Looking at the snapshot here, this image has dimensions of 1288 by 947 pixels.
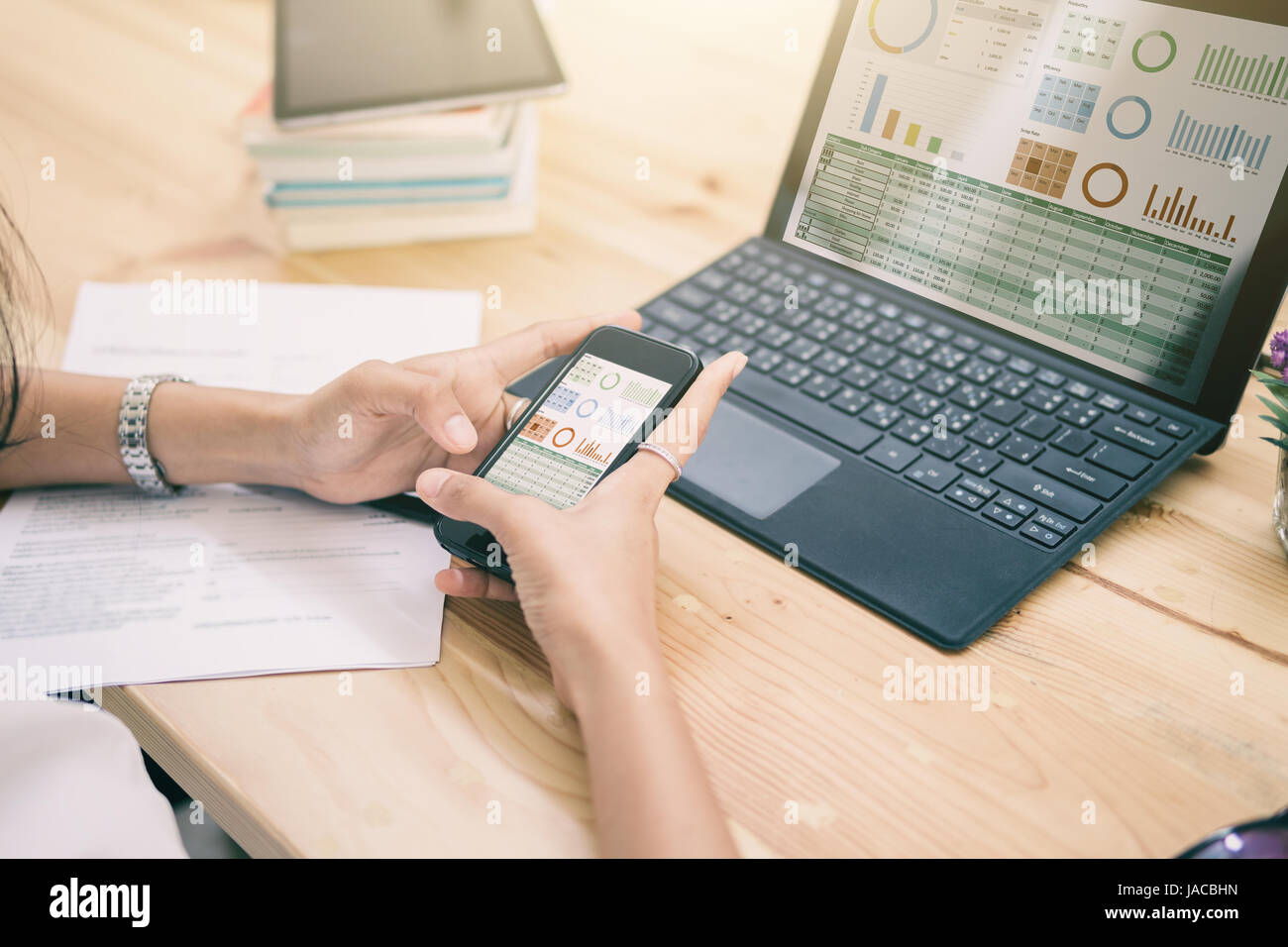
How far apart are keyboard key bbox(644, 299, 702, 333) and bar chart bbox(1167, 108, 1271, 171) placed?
331 millimetres

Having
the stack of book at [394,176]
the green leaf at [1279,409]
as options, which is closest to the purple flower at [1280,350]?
the green leaf at [1279,409]

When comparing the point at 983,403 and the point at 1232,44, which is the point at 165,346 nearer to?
the point at 983,403

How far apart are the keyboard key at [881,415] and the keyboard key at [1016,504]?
9 centimetres

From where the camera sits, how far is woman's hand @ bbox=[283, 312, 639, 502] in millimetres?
567

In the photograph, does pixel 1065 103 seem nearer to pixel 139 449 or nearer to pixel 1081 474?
pixel 1081 474

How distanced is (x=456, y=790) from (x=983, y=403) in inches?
16.6

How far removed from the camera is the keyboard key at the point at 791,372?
680 millimetres

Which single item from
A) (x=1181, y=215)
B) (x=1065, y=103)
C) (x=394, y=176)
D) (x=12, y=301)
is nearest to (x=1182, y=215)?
(x=1181, y=215)

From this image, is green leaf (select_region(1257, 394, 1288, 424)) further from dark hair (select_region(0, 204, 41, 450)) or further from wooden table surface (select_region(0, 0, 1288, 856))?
dark hair (select_region(0, 204, 41, 450))

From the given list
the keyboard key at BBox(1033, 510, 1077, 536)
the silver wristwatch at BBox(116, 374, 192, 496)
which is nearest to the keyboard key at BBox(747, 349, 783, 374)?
the keyboard key at BBox(1033, 510, 1077, 536)
